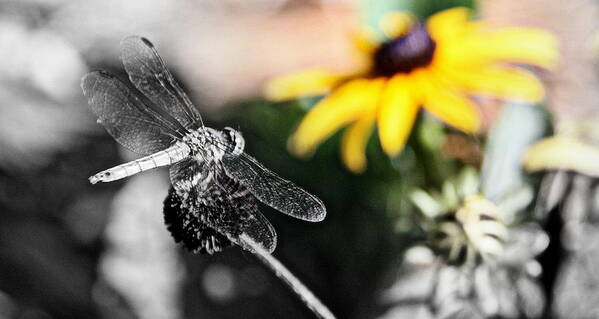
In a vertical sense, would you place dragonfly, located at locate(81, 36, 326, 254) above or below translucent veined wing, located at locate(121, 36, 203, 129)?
below

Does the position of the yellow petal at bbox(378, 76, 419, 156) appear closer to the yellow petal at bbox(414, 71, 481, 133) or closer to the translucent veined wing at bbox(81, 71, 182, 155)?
the yellow petal at bbox(414, 71, 481, 133)

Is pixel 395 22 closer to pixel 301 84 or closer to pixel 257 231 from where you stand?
pixel 301 84

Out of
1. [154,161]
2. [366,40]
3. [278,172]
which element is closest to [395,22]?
[366,40]

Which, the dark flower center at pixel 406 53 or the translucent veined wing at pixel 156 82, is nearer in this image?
the translucent veined wing at pixel 156 82

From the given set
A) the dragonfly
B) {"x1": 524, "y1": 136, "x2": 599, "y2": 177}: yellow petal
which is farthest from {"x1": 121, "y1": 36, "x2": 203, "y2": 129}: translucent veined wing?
{"x1": 524, "y1": 136, "x2": 599, "y2": 177}: yellow petal

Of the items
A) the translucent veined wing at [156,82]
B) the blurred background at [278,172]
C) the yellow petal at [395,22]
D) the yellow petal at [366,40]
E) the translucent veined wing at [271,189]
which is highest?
the translucent veined wing at [156,82]

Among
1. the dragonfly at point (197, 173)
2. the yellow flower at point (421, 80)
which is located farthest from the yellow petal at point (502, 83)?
the dragonfly at point (197, 173)

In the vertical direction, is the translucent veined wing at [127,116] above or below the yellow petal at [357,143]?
above

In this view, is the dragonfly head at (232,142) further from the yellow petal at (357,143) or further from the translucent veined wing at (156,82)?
the yellow petal at (357,143)
